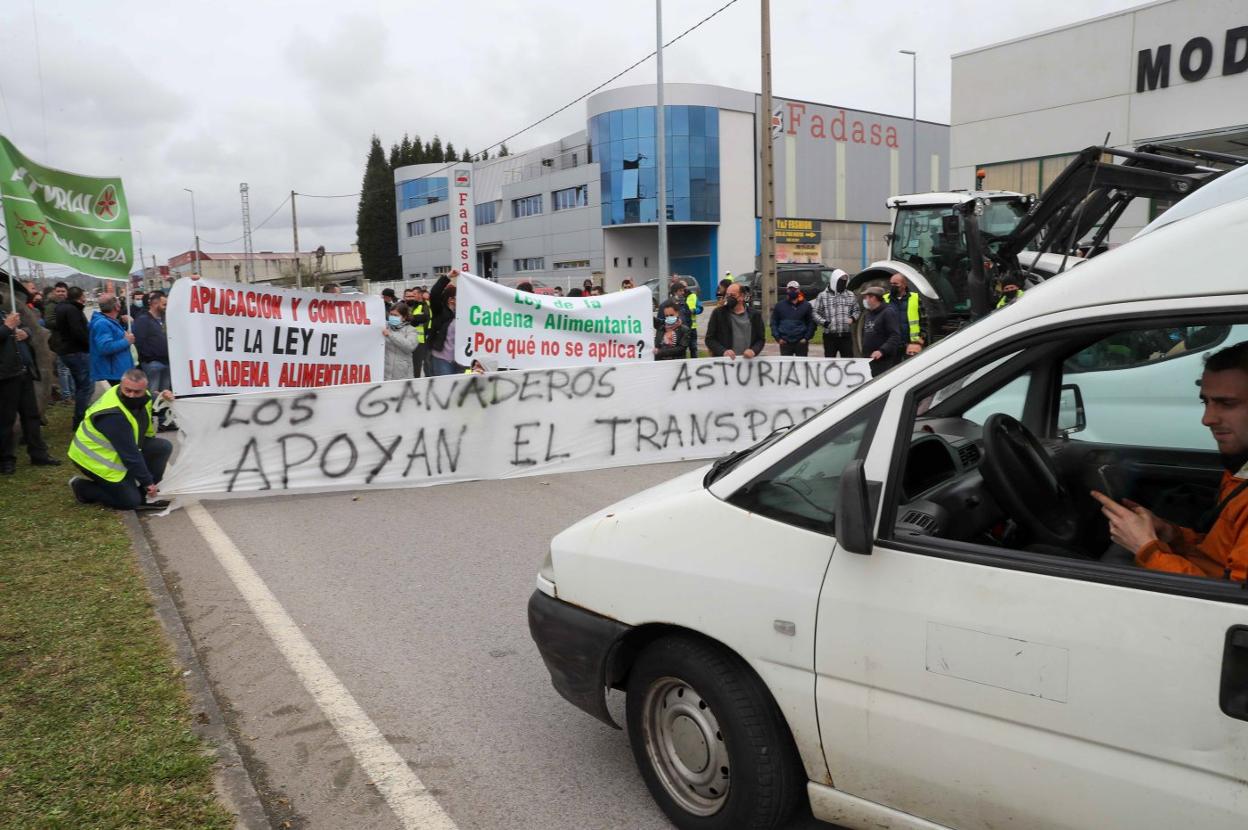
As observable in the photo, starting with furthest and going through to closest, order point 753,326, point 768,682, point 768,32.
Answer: point 768,32, point 753,326, point 768,682

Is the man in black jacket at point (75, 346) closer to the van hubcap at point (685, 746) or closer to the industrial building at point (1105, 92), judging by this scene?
the van hubcap at point (685, 746)

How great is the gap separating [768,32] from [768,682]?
60.4 ft

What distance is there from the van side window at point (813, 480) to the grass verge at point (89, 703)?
2093mm

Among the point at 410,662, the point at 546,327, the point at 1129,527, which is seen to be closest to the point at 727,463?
the point at 1129,527

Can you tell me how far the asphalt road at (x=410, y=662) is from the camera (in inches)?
132

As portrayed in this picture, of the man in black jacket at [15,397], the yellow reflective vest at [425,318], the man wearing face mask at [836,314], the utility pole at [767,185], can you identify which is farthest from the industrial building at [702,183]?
the man in black jacket at [15,397]

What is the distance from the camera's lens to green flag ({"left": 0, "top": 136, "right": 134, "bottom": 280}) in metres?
8.52

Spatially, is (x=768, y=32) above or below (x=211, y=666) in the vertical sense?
above

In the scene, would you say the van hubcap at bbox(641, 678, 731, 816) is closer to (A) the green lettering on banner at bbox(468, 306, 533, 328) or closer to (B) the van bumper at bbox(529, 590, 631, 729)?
(B) the van bumper at bbox(529, 590, 631, 729)

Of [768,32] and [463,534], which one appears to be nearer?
[463,534]

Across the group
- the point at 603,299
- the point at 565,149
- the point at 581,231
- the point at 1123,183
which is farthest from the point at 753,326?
the point at 565,149

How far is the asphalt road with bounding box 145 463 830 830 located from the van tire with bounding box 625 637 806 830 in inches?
9.0

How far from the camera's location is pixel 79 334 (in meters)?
11.4

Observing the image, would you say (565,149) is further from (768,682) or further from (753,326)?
(768,682)
